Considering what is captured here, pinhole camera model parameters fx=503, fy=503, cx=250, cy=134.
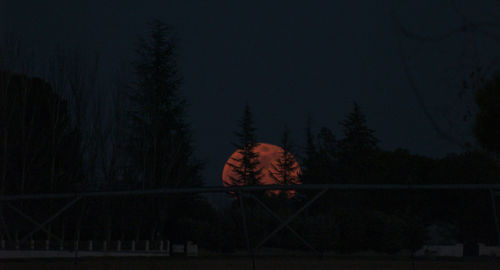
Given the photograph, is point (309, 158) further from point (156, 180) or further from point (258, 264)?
point (258, 264)

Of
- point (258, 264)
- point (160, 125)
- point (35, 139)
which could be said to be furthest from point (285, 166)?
point (258, 264)

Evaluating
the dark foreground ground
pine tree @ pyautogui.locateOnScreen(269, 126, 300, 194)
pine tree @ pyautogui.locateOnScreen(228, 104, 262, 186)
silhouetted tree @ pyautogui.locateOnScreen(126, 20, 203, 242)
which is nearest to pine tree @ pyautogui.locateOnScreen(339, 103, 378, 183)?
pine tree @ pyautogui.locateOnScreen(269, 126, 300, 194)

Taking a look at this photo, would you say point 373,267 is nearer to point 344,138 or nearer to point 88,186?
point 88,186

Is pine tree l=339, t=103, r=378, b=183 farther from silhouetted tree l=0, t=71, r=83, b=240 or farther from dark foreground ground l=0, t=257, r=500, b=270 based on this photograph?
dark foreground ground l=0, t=257, r=500, b=270

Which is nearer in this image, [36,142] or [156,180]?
[36,142]

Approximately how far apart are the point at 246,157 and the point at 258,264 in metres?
46.7

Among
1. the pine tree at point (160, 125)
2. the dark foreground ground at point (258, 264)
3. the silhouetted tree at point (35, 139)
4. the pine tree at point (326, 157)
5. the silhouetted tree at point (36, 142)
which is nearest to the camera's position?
the dark foreground ground at point (258, 264)

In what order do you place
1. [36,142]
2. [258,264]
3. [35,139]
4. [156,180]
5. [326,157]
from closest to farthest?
[258,264], [36,142], [35,139], [156,180], [326,157]

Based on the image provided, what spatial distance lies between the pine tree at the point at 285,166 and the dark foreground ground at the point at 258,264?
43620 mm

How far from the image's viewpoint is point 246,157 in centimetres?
5747

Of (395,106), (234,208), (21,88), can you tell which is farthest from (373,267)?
(21,88)

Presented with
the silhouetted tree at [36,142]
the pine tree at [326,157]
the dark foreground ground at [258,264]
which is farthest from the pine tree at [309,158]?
the dark foreground ground at [258,264]

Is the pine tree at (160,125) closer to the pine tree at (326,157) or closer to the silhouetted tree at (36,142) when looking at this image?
the silhouetted tree at (36,142)

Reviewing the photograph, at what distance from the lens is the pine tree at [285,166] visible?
5616 cm
